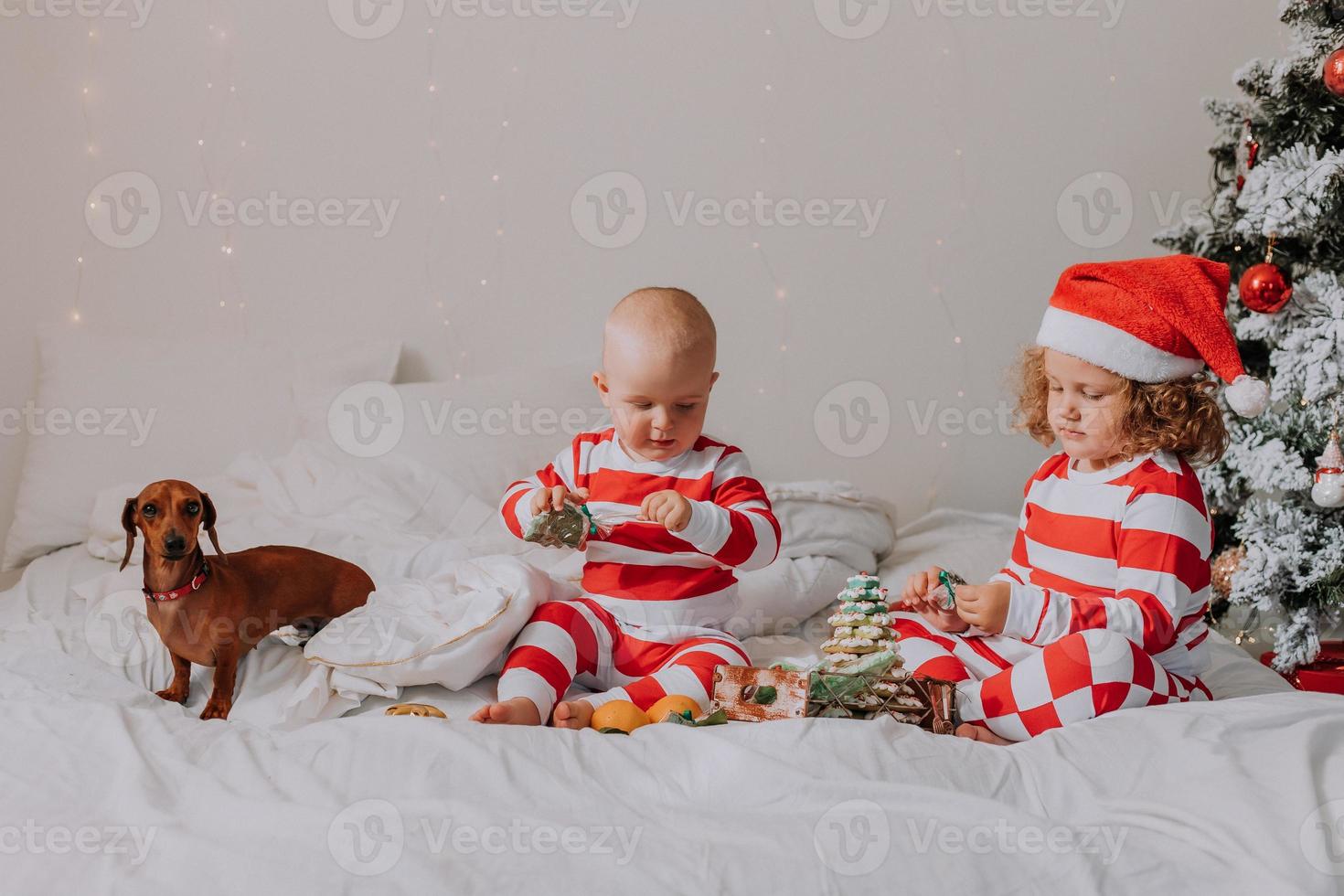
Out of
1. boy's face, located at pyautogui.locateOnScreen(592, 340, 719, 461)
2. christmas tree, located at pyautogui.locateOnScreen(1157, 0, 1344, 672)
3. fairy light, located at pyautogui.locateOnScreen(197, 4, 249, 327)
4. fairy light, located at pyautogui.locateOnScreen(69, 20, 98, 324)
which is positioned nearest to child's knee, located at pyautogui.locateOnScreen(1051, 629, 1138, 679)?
boy's face, located at pyautogui.locateOnScreen(592, 340, 719, 461)

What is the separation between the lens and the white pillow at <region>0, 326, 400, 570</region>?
2.20 m

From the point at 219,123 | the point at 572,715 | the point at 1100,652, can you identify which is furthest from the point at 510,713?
the point at 219,123

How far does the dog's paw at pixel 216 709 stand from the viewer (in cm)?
137

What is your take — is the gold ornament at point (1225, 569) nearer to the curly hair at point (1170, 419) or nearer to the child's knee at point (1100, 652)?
the curly hair at point (1170, 419)

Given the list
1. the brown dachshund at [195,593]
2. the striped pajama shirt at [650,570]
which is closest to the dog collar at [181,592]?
the brown dachshund at [195,593]

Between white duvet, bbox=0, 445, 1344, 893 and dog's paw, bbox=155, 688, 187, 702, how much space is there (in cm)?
16

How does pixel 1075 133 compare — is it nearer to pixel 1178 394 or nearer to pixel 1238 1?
pixel 1238 1

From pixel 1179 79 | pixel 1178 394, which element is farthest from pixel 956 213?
pixel 1178 394

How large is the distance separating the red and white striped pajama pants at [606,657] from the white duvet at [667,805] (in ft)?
0.66

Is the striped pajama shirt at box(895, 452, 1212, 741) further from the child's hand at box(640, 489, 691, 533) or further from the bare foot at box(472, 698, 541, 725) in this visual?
the bare foot at box(472, 698, 541, 725)

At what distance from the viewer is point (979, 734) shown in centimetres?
127

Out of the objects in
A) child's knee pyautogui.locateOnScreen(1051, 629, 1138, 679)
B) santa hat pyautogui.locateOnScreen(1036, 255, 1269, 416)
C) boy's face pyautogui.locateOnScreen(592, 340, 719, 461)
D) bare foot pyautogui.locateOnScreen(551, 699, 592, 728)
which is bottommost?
bare foot pyautogui.locateOnScreen(551, 699, 592, 728)

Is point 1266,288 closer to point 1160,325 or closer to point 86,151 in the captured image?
point 1160,325

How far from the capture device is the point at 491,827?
0.93 m
